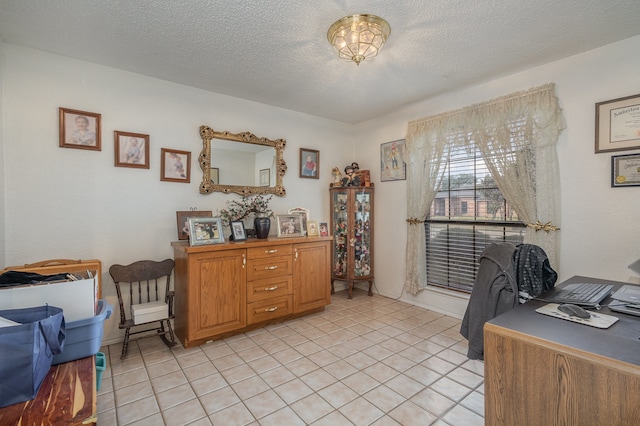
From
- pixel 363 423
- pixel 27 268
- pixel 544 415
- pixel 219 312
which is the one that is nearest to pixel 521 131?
pixel 544 415

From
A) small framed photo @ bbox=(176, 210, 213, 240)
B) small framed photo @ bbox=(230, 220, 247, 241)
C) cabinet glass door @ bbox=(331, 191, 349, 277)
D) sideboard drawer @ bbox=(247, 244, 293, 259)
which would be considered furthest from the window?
small framed photo @ bbox=(176, 210, 213, 240)

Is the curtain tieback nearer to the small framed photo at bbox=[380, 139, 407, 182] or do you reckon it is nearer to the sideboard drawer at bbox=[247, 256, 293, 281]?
→ the small framed photo at bbox=[380, 139, 407, 182]

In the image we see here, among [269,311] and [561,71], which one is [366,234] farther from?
[561,71]

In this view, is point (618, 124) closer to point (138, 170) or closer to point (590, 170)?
point (590, 170)

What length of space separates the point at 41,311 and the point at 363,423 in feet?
5.71

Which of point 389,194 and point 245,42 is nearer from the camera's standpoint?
point 245,42

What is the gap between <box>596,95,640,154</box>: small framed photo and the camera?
89.1 inches

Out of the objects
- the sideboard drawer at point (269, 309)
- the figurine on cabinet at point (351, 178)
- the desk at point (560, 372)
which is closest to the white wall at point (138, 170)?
the sideboard drawer at point (269, 309)

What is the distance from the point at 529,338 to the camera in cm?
105

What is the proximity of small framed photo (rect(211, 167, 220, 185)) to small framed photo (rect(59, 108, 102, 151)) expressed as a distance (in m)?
1.05

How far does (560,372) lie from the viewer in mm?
977

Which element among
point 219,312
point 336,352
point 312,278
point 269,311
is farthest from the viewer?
point 312,278

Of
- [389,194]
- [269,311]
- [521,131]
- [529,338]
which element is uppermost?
[521,131]

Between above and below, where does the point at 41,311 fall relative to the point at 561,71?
below
